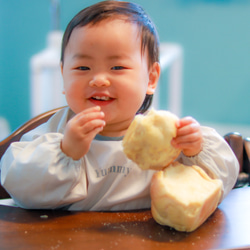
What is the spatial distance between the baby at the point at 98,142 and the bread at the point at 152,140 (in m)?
0.06

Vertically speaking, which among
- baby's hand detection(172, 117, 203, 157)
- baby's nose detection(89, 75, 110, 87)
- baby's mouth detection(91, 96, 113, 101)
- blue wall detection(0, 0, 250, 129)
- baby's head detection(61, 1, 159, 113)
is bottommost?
blue wall detection(0, 0, 250, 129)

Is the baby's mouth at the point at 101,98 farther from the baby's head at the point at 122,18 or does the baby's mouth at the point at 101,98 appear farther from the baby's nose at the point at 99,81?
the baby's head at the point at 122,18

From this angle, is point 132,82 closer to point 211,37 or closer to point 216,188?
point 216,188

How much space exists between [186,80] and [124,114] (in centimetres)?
325

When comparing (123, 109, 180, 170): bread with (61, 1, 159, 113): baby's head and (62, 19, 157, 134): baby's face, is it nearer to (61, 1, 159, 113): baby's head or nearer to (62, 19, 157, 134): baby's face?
(62, 19, 157, 134): baby's face

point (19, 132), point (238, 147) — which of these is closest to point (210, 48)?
point (238, 147)

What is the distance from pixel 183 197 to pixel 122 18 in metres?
0.42

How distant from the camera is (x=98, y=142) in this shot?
868 millimetres

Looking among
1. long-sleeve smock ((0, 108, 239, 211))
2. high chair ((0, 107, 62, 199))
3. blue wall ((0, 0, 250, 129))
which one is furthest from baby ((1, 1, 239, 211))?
blue wall ((0, 0, 250, 129))

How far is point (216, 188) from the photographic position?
659mm

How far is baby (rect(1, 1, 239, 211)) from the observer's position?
2.40ft

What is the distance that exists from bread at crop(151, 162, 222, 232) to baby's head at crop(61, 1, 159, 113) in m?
0.32

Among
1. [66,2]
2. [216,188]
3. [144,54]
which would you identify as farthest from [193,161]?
[66,2]

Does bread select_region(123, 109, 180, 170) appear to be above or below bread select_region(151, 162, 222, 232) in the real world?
above
